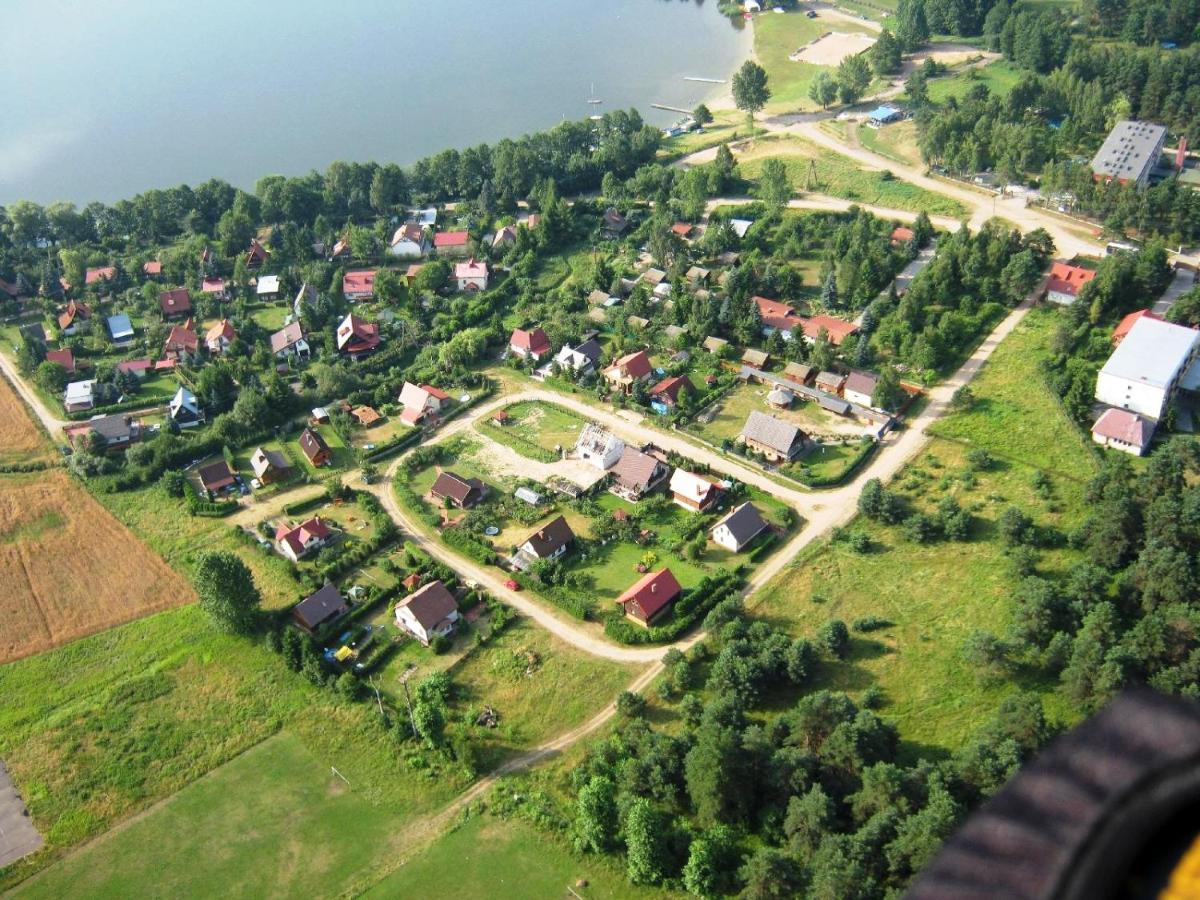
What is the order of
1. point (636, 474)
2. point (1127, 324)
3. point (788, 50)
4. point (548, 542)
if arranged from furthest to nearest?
1. point (788, 50)
2. point (1127, 324)
3. point (636, 474)
4. point (548, 542)

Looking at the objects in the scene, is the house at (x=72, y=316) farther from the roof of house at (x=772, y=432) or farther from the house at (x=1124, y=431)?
the house at (x=1124, y=431)

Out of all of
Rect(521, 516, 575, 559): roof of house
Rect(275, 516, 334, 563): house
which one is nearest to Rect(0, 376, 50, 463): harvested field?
Rect(275, 516, 334, 563): house

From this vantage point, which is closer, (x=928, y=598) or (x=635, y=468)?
(x=928, y=598)

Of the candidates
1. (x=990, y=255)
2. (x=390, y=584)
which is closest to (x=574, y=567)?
(x=390, y=584)

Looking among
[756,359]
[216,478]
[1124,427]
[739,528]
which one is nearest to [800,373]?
[756,359]

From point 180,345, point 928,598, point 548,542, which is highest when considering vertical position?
point 180,345

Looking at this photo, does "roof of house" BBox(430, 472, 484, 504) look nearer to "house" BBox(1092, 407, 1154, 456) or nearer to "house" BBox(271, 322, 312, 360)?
"house" BBox(271, 322, 312, 360)

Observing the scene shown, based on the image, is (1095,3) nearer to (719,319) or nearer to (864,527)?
(719,319)

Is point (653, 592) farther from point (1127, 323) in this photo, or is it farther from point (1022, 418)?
point (1127, 323)
